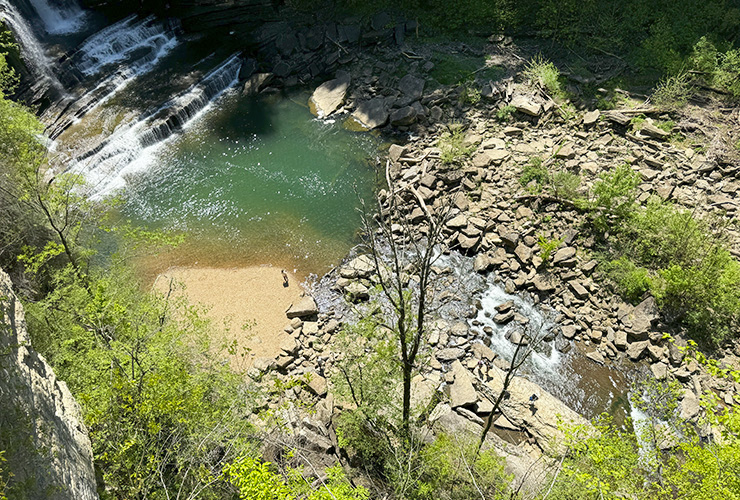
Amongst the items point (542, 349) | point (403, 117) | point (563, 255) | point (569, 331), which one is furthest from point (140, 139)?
point (569, 331)

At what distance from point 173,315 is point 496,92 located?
15972mm

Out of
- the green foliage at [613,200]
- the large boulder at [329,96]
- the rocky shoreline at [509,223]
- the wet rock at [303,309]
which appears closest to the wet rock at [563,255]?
the rocky shoreline at [509,223]

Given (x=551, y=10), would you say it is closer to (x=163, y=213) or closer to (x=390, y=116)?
(x=390, y=116)

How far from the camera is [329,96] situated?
70.8 ft

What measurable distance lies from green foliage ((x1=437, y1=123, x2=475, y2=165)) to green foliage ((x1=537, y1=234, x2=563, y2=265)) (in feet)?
15.6

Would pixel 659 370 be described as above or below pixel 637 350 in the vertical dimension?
below

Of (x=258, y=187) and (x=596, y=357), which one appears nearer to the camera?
(x=596, y=357)

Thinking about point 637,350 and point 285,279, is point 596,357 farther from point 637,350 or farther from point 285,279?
point 285,279

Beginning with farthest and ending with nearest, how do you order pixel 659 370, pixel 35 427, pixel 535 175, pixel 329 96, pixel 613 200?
pixel 329 96 → pixel 535 175 → pixel 613 200 → pixel 659 370 → pixel 35 427

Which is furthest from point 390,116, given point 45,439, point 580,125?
point 45,439

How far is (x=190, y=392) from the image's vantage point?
8.30 meters

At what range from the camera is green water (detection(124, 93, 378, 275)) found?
1627cm

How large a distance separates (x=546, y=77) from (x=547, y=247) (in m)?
9.29

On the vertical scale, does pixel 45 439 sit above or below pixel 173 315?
above
